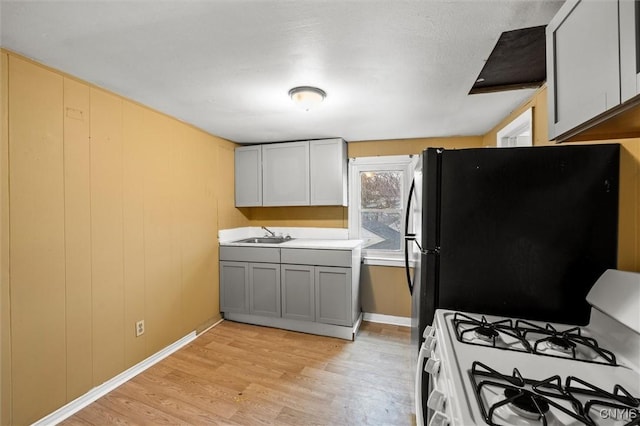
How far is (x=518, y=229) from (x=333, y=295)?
190 centimetres

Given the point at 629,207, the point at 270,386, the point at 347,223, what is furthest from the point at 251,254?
the point at 629,207

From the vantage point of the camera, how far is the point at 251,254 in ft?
10.1

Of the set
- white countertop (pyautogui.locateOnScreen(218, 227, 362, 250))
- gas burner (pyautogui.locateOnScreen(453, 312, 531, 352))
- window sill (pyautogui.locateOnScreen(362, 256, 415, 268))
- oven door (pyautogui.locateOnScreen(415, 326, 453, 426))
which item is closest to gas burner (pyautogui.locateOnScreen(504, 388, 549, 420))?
oven door (pyautogui.locateOnScreen(415, 326, 453, 426))

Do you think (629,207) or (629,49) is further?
(629,207)

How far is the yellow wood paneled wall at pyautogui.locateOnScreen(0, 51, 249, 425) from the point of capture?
4.88ft

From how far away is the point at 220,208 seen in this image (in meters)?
3.20

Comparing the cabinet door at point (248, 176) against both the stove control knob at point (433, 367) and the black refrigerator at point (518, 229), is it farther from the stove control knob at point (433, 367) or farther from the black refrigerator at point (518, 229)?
the stove control knob at point (433, 367)

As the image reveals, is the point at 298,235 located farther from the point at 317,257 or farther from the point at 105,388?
the point at 105,388

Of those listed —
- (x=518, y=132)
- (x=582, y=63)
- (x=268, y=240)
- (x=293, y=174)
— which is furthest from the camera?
(x=268, y=240)

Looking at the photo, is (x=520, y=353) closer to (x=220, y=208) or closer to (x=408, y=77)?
(x=408, y=77)

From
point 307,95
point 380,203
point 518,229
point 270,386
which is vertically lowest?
point 270,386

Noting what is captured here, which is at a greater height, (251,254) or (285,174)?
(285,174)

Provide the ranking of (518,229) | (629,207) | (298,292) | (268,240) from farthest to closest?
(268,240), (298,292), (518,229), (629,207)

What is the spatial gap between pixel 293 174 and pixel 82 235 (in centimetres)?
198
